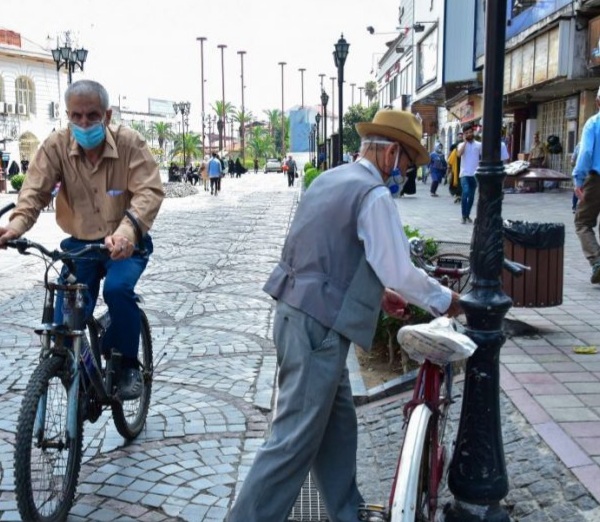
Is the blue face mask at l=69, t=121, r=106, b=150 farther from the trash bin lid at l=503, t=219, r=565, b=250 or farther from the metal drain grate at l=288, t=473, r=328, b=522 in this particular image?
the trash bin lid at l=503, t=219, r=565, b=250

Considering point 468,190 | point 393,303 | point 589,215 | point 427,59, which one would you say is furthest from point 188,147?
point 393,303

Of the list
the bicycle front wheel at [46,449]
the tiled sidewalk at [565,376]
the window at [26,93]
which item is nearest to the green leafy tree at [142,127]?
the window at [26,93]

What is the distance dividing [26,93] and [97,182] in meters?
53.5

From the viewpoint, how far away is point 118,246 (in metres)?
3.32

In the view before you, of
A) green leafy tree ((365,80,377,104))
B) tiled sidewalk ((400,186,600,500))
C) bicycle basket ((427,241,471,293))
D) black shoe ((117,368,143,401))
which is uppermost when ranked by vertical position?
green leafy tree ((365,80,377,104))

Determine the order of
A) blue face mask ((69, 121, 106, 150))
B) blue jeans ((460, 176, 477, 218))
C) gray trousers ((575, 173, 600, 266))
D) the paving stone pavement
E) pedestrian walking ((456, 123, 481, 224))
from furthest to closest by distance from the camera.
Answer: blue jeans ((460, 176, 477, 218)), pedestrian walking ((456, 123, 481, 224)), gray trousers ((575, 173, 600, 266)), blue face mask ((69, 121, 106, 150)), the paving stone pavement

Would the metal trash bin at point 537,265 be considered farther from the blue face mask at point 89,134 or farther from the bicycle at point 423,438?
the blue face mask at point 89,134

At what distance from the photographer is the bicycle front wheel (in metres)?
2.97

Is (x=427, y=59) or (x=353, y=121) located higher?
(x=427, y=59)

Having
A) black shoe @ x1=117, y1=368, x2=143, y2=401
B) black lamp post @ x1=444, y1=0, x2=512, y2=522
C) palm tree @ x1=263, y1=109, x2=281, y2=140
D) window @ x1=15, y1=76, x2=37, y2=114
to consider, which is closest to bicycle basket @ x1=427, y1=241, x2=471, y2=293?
black lamp post @ x1=444, y1=0, x2=512, y2=522

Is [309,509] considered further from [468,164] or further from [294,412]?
[468,164]

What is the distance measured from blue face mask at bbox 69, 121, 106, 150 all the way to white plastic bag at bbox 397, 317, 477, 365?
195 cm

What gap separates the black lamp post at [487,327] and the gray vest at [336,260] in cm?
50

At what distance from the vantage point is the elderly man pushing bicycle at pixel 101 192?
12.2 ft
